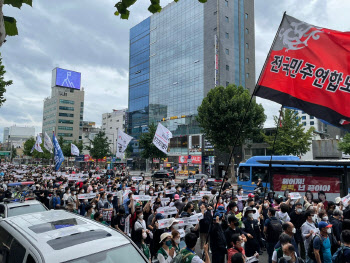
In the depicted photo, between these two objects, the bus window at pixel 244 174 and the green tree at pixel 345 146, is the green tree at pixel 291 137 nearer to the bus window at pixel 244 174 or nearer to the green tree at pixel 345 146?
the green tree at pixel 345 146

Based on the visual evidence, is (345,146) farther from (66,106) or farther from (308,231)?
(66,106)

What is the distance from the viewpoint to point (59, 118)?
111 m

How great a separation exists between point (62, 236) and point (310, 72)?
18.5 ft

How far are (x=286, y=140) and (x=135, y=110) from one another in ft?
182

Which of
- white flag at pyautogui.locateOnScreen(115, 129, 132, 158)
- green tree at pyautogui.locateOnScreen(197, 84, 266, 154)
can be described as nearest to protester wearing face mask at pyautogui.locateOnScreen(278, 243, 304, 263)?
white flag at pyautogui.locateOnScreen(115, 129, 132, 158)

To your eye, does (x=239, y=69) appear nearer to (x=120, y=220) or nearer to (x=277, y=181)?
(x=277, y=181)

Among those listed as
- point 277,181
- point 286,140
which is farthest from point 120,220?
point 286,140

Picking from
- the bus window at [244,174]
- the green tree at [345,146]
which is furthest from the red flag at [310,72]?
the green tree at [345,146]

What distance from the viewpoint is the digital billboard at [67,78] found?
110 meters

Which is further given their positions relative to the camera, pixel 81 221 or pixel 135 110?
pixel 135 110

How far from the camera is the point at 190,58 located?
206 ft

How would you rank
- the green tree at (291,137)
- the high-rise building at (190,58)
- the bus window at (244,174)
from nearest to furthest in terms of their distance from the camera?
the bus window at (244,174) < the green tree at (291,137) < the high-rise building at (190,58)

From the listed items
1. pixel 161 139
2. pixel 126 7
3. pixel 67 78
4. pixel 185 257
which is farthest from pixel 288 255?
pixel 67 78

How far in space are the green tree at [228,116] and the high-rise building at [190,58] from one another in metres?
20.1
